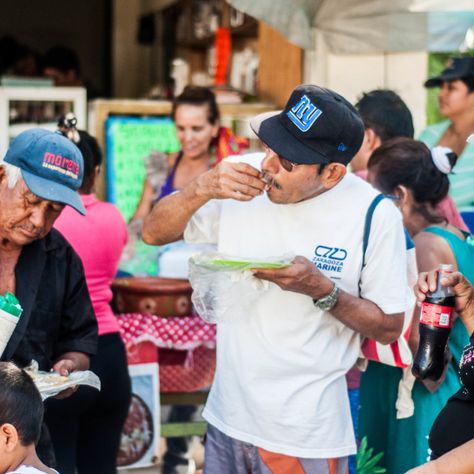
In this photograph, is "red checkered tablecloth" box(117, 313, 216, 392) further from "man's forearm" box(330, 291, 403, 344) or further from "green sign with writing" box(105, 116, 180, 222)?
"man's forearm" box(330, 291, 403, 344)

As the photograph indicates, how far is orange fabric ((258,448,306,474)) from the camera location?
332 centimetres

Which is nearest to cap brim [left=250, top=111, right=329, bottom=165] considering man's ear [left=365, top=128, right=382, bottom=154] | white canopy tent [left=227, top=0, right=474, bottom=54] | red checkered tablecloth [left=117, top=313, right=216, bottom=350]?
man's ear [left=365, top=128, right=382, bottom=154]

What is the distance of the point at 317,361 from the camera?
3307 millimetres

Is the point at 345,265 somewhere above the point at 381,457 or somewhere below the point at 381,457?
above

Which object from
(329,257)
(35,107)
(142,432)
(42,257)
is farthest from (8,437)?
(35,107)

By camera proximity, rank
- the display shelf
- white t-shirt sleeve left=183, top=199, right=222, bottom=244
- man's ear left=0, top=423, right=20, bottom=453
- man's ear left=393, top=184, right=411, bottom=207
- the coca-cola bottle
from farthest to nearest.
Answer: the display shelf < man's ear left=393, top=184, right=411, bottom=207 < white t-shirt sleeve left=183, top=199, right=222, bottom=244 < the coca-cola bottle < man's ear left=0, top=423, right=20, bottom=453

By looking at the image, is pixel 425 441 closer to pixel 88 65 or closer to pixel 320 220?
pixel 320 220

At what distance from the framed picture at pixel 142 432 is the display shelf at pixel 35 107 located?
76.7 inches

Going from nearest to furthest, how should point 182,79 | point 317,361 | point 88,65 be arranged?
point 317,361 → point 182,79 → point 88,65

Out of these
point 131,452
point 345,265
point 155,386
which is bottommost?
point 131,452

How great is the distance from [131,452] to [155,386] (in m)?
0.41

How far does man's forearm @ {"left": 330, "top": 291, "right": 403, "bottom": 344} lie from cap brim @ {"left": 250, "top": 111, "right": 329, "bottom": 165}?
0.44 m

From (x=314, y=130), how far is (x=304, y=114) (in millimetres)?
64

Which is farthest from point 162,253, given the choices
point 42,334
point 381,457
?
point 42,334
